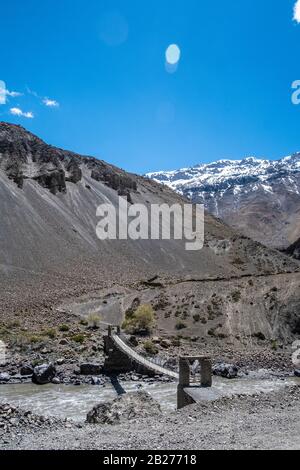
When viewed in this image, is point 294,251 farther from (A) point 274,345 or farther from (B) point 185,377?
(B) point 185,377

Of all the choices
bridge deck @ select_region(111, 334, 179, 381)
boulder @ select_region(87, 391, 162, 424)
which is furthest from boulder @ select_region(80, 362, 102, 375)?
boulder @ select_region(87, 391, 162, 424)

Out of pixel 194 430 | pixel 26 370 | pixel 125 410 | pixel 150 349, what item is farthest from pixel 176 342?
pixel 194 430

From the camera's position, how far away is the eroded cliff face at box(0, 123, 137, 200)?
295 ft

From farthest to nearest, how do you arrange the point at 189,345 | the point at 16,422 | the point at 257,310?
the point at 257,310 → the point at 189,345 → the point at 16,422

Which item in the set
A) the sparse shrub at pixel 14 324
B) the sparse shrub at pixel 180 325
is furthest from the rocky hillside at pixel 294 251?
the sparse shrub at pixel 14 324

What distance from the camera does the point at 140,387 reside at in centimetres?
2662

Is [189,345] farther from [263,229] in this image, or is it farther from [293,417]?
[263,229]

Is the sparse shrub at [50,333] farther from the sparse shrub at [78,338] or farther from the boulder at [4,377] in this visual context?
the boulder at [4,377]

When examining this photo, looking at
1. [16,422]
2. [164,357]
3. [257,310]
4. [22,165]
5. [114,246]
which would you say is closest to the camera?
[16,422]

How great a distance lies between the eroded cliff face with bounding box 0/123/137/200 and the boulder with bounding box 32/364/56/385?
6043 centimetres

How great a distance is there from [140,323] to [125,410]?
28.8 m

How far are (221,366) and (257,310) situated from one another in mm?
15614

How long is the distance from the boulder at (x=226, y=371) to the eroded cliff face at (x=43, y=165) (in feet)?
202
